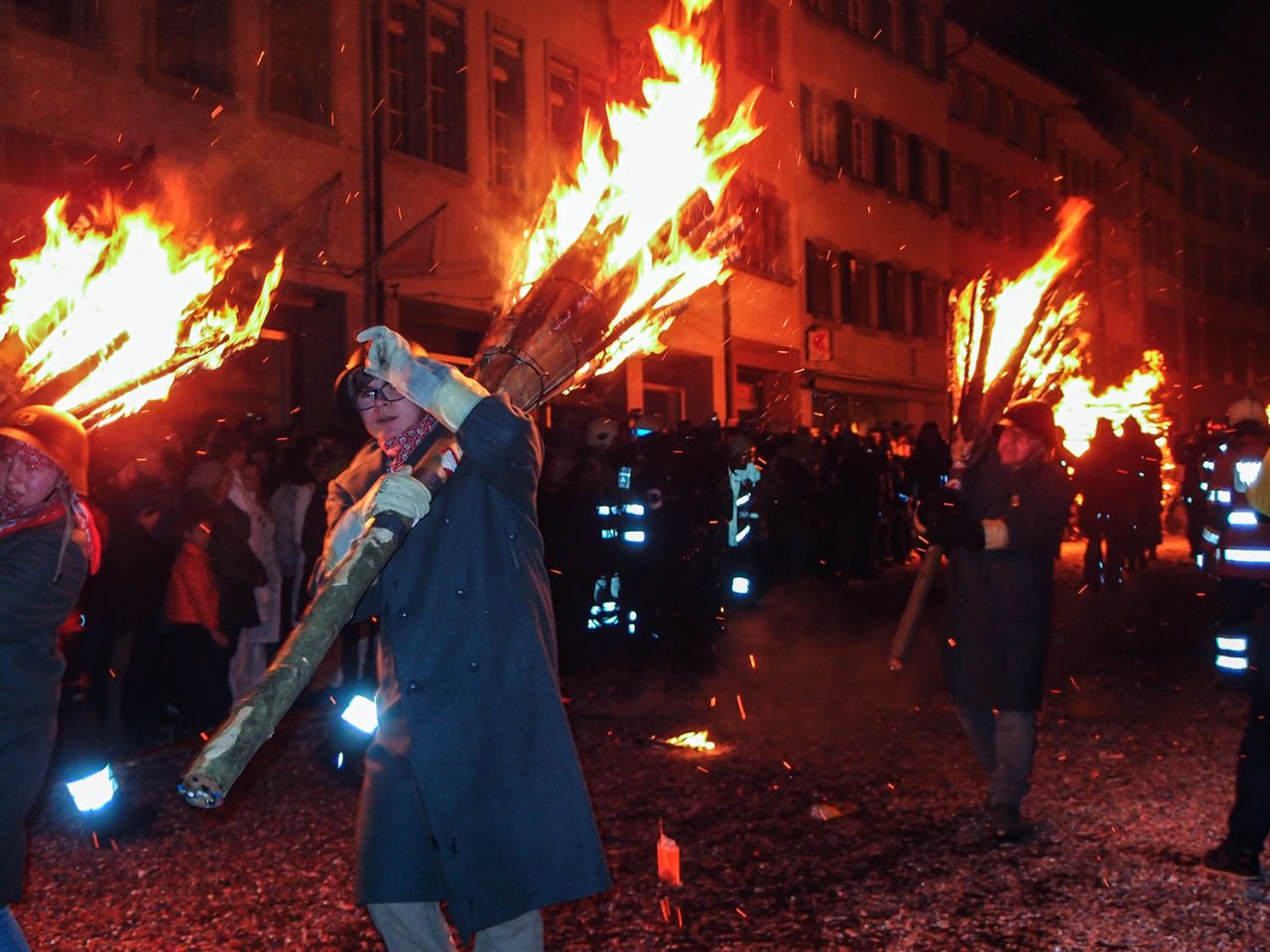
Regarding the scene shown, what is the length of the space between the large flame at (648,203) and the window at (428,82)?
1172 cm

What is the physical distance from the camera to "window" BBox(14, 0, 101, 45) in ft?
41.5

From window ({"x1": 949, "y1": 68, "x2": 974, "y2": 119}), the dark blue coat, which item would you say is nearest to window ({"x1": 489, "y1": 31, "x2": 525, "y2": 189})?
the dark blue coat

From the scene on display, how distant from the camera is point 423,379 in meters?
3.62

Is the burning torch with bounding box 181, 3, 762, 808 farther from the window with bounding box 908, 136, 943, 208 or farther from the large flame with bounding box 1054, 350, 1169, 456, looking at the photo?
the window with bounding box 908, 136, 943, 208

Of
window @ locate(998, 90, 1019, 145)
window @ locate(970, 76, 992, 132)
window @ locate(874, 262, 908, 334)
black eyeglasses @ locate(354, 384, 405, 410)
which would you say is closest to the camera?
black eyeglasses @ locate(354, 384, 405, 410)

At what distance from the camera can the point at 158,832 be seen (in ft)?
21.3

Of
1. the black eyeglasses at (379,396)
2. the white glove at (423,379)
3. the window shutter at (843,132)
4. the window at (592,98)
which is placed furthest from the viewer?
the window shutter at (843,132)

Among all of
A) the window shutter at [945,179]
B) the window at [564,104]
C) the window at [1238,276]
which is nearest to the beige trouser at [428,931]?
the window at [564,104]

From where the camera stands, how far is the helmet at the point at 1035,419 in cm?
608

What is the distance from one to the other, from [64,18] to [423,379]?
1143 cm

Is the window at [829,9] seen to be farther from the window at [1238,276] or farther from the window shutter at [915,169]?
the window at [1238,276]

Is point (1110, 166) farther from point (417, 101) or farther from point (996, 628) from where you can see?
point (996, 628)

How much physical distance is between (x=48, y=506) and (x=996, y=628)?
3870mm

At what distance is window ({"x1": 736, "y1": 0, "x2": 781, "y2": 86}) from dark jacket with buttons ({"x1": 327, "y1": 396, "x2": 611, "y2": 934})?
23.1 m
